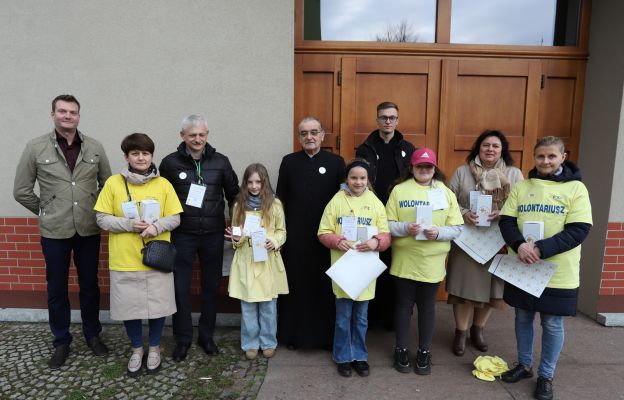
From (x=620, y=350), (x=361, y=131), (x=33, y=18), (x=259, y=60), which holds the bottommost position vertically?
(x=620, y=350)

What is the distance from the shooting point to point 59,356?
3.28 metres

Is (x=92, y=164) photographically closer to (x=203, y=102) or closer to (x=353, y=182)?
(x=203, y=102)

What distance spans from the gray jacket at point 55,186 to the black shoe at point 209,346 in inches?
52.7

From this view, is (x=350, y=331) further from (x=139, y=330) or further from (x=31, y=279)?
(x=31, y=279)

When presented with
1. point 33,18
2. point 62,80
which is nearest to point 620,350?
point 62,80

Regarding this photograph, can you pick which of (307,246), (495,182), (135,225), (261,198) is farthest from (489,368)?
(135,225)

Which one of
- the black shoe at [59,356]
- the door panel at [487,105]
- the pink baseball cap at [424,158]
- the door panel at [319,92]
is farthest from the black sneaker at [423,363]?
the black shoe at [59,356]

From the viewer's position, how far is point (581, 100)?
430 centimetres

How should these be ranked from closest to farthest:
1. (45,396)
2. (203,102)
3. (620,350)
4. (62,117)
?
(45,396), (62,117), (620,350), (203,102)

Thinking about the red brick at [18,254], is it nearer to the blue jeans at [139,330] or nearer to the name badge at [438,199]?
the blue jeans at [139,330]

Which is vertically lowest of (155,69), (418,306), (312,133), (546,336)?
(546,336)

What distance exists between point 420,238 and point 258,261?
1305 millimetres

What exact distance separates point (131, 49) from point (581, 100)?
466cm

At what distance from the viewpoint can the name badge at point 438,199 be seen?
9.75ft
